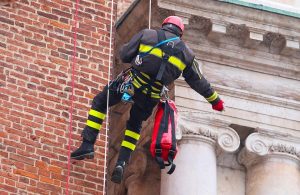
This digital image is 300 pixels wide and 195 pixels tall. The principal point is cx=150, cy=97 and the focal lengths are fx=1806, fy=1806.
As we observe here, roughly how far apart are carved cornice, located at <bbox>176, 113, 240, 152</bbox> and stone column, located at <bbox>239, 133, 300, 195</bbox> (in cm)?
23

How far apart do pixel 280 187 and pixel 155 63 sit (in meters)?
3.24

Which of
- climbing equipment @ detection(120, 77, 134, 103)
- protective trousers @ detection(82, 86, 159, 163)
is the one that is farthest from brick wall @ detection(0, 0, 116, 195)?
climbing equipment @ detection(120, 77, 134, 103)

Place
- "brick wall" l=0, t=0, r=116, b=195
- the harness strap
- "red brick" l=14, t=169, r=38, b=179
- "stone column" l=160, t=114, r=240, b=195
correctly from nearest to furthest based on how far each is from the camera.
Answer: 1. the harness strap
2. "red brick" l=14, t=169, r=38, b=179
3. "brick wall" l=0, t=0, r=116, b=195
4. "stone column" l=160, t=114, r=240, b=195

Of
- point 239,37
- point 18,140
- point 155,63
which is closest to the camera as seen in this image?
point 155,63

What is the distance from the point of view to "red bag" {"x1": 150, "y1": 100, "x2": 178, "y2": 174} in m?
20.8

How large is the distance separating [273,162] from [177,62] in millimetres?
2935

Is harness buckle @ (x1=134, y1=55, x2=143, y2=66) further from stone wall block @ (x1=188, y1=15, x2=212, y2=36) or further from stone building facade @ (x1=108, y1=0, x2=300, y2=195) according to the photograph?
stone wall block @ (x1=188, y1=15, x2=212, y2=36)

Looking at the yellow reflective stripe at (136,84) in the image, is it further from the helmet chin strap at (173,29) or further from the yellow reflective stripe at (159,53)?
the helmet chin strap at (173,29)

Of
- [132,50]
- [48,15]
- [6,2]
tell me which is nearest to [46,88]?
[48,15]

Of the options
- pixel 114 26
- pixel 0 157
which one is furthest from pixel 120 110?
pixel 0 157

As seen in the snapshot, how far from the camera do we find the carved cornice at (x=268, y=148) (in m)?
Answer: 23.1

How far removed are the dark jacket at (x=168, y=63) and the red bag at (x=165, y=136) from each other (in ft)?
1.41

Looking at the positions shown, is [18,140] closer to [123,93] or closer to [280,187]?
[123,93]

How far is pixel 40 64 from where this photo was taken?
22.6 m
